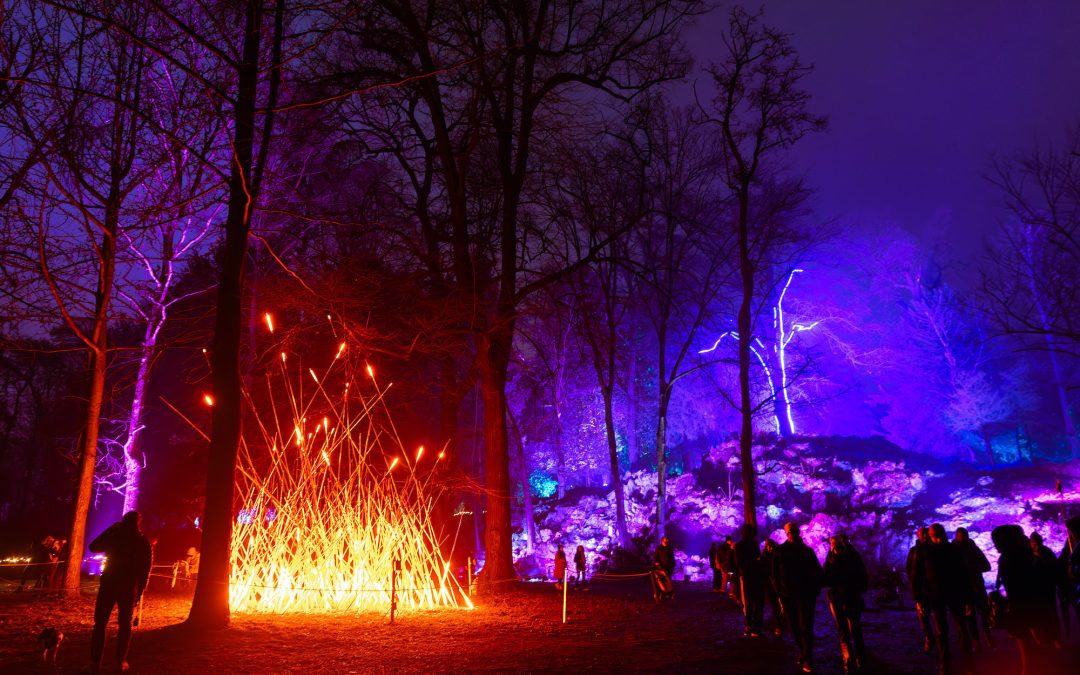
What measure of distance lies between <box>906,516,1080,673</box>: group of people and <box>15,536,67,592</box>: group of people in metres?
13.4

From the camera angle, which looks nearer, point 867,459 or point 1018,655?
point 1018,655

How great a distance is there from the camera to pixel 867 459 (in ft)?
92.4

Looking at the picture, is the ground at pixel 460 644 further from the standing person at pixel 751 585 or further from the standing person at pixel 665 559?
the standing person at pixel 665 559

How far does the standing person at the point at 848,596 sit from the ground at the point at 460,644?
0.29 metres

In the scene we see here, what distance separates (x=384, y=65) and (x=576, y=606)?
1229 centimetres

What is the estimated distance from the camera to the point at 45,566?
15438 mm

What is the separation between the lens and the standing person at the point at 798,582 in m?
7.11

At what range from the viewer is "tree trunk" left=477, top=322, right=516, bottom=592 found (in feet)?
48.5

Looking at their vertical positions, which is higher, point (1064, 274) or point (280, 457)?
point (1064, 274)

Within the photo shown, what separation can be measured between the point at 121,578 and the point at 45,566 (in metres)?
11.8

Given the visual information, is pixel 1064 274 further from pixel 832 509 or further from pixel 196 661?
pixel 196 661

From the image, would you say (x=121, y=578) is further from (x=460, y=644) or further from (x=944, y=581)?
(x=944, y=581)

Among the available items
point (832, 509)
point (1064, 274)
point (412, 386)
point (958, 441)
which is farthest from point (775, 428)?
point (412, 386)

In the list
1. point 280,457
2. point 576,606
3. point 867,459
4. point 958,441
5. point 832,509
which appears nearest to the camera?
point 280,457
